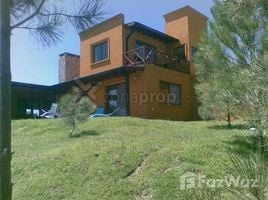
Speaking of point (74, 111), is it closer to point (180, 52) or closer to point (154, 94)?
point (154, 94)

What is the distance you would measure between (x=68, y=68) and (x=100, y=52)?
5119mm

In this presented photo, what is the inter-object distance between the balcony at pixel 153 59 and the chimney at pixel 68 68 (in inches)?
303

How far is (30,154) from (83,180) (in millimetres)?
3278

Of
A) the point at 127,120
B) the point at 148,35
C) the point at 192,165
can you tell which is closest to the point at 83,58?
the point at 148,35

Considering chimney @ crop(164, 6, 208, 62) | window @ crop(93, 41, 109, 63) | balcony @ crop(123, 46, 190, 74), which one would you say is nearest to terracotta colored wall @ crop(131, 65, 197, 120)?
balcony @ crop(123, 46, 190, 74)

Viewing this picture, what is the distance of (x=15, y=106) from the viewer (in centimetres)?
2375

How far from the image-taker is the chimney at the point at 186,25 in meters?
23.8

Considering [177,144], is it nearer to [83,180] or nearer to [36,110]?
[83,180]

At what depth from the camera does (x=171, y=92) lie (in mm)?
21578

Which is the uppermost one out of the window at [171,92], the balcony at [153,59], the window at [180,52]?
the window at [180,52]

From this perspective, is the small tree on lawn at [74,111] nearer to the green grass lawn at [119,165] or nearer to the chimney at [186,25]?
the green grass lawn at [119,165]

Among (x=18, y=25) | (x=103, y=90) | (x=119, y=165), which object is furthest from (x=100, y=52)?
(x=18, y=25)

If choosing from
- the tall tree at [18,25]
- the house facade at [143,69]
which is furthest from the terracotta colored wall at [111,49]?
the tall tree at [18,25]

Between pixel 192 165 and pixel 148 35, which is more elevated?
pixel 148 35
